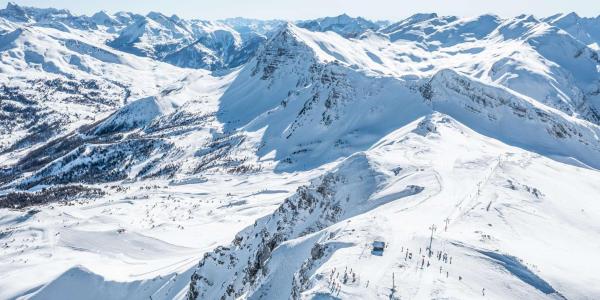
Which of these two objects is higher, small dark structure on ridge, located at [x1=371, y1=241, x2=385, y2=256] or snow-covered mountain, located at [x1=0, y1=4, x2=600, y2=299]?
small dark structure on ridge, located at [x1=371, y1=241, x2=385, y2=256]

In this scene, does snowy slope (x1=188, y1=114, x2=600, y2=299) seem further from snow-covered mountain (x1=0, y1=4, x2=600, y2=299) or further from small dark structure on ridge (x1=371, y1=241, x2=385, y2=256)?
small dark structure on ridge (x1=371, y1=241, x2=385, y2=256)

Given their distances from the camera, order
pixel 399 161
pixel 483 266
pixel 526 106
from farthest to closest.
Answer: pixel 526 106
pixel 399 161
pixel 483 266

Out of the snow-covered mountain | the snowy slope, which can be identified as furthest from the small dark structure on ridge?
the snowy slope

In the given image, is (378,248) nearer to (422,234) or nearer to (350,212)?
(422,234)

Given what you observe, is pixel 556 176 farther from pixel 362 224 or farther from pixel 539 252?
pixel 362 224

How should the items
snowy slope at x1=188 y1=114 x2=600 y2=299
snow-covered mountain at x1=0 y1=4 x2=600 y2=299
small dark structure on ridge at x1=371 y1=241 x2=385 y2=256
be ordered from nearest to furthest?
snowy slope at x1=188 y1=114 x2=600 y2=299 → snow-covered mountain at x1=0 y1=4 x2=600 y2=299 → small dark structure on ridge at x1=371 y1=241 x2=385 y2=256

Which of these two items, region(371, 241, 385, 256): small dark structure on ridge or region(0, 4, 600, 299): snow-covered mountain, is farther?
region(371, 241, 385, 256): small dark structure on ridge

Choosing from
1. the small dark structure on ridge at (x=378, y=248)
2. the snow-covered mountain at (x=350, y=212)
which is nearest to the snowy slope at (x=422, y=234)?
the snow-covered mountain at (x=350, y=212)

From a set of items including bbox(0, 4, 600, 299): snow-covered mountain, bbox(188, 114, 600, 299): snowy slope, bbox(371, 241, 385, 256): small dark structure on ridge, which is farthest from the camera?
bbox(371, 241, 385, 256): small dark structure on ridge

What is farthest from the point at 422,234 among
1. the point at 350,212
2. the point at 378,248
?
the point at 350,212

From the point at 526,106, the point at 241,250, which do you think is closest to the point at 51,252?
the point at 241,250

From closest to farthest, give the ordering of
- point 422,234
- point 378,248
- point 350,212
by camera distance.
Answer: point 378,248
point 422,234
point 350,212
